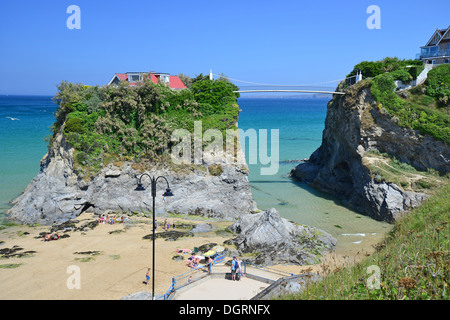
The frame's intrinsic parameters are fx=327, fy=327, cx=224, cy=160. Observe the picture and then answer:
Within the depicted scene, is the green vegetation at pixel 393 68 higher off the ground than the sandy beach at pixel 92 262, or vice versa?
the green vegetation at pixel 393 68

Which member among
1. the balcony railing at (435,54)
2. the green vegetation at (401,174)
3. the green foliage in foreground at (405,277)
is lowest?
the green vegetation at (401,174)

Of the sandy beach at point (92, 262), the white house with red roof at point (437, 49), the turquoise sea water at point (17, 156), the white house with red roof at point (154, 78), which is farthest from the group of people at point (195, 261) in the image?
the white house with red roof at point (437, 49)

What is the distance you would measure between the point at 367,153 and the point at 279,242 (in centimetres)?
1873

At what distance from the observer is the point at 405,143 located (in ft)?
112

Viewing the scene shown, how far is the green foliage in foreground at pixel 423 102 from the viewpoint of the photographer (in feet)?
105

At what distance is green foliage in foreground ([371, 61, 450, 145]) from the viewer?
32.1 m

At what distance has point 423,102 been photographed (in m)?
34.6

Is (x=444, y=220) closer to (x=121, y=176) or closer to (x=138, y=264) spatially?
(x=138, y=264)

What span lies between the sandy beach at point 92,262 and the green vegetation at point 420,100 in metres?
19.0

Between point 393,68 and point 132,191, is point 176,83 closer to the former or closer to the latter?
point 132,191

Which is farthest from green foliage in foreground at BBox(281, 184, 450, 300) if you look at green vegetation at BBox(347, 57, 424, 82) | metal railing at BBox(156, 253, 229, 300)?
green vegetation at BBox(347, 57, 424, 82)

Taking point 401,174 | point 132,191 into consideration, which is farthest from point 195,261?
point 401,174

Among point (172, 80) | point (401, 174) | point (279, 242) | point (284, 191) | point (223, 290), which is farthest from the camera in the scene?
point (284, 191)

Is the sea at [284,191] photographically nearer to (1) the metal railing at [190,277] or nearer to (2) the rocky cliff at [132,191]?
(2) the rocky cliff at [132,191]
